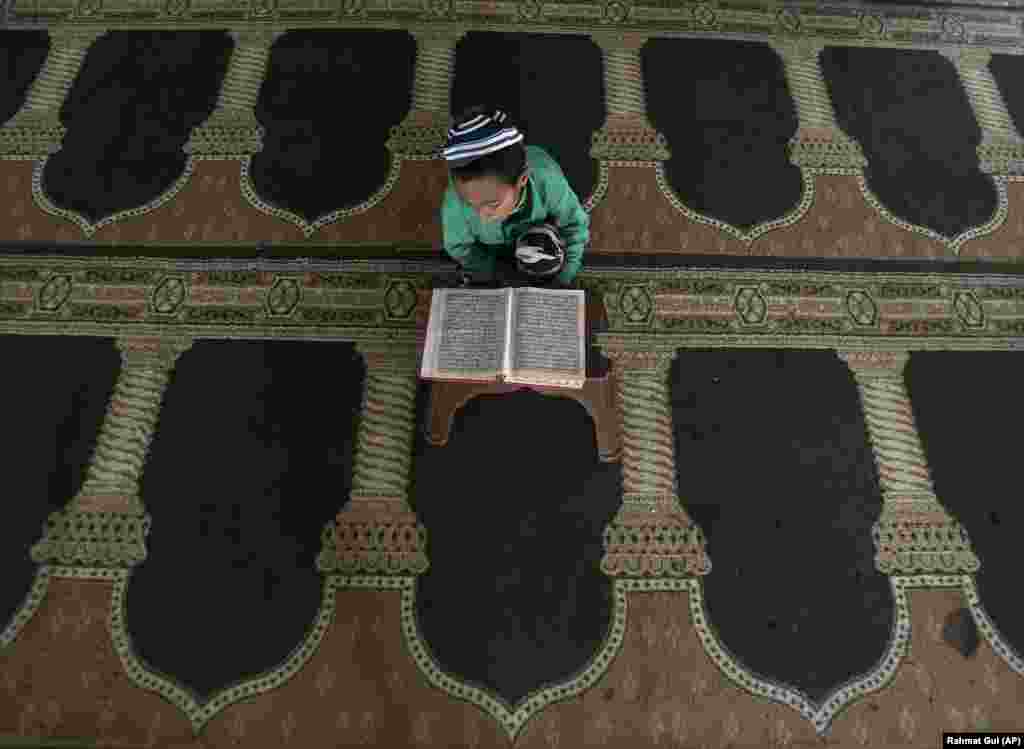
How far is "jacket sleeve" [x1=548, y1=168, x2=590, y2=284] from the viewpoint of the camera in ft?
4.12

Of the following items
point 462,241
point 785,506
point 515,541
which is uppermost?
point 462,241

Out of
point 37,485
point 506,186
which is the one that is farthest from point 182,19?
point 506,186

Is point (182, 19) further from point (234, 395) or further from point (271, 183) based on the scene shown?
point (234, 395)

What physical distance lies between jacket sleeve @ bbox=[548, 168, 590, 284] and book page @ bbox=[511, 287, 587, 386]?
0.39 ft

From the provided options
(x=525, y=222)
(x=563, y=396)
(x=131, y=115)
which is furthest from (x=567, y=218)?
(x=131, y=115)

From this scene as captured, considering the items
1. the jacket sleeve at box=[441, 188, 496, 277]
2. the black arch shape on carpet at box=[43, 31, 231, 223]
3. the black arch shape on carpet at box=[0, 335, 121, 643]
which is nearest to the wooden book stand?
the jacket sleeve at box=[441, 188, 496, 277]

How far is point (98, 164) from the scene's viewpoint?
1961mm

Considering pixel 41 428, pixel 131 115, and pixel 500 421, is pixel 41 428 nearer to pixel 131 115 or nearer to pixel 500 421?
pixel 131 115

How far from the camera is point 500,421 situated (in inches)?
63.8

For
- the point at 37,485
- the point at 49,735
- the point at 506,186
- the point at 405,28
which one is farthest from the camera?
the point at 405,28

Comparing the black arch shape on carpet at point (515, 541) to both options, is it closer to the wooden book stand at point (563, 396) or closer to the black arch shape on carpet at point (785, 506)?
the wooden book stand at point (563, 396)

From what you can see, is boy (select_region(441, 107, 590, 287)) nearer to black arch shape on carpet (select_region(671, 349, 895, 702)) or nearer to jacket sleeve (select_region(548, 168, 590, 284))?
jacket sleeve (select_region(548, 168, 590, 284))

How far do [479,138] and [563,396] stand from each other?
770 millimetres

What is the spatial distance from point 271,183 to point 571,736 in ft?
5.78
